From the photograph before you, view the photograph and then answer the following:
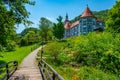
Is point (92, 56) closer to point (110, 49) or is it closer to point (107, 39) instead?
point (107, 39)

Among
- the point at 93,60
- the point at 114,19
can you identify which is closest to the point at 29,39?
the point at 114,19

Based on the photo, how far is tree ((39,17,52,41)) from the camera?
9575 centimetres

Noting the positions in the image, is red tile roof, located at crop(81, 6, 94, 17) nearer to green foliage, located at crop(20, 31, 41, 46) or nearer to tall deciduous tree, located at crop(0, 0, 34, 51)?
green foliage, located at crop(20, 31, 41, 46)

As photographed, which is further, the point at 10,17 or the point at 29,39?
the point at 29,39

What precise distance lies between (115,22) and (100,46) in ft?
19.7

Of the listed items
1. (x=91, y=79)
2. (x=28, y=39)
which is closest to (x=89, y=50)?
(x=91, y=79)

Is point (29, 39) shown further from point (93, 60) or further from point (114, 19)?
point (93, 60)

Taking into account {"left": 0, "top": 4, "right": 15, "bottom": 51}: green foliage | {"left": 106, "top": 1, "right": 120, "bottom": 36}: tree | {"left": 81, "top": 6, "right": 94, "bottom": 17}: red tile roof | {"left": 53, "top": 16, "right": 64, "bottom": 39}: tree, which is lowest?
{"left": 0, "top": 4, "right": 15, "bottom": 51}: green foliage

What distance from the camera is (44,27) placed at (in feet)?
317

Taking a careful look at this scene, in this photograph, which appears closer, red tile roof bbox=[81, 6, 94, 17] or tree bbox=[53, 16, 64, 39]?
tree bbox=[53, 16, 64, 39]

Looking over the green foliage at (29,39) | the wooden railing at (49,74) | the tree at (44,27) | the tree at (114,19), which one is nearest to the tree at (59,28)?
the tree at (44,27)

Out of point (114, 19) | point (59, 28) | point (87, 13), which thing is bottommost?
point (114, 19)

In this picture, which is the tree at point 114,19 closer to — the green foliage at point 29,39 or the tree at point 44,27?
the green foliage at point 29,39

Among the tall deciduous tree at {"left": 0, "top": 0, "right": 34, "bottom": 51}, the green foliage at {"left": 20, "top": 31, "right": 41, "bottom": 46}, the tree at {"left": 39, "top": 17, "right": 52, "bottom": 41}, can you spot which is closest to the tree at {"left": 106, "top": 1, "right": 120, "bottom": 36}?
the tall deciduous tree at {"left": 0, "top": 0, "right": 34, "bottom": 51}
